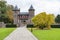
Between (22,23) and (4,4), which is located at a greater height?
(4,4)


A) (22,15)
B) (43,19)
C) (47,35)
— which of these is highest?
(43,19)

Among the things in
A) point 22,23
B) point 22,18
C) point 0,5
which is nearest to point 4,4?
point 0,5

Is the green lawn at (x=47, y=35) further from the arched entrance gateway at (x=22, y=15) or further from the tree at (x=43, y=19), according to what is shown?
the arched entrance gateway at (x=22, y=15)

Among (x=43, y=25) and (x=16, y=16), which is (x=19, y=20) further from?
(x=43, y=25)

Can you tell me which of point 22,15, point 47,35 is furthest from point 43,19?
point 22,15

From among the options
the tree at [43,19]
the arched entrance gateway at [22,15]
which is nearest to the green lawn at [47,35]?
the tree at [43,19]

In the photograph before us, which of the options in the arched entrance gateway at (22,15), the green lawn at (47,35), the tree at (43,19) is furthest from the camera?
the arched entrance gateway at (22,15)

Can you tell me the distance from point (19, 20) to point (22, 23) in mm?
5834

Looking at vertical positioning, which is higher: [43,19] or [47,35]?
[43,19]

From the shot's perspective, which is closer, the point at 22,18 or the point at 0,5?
the point at 0,5

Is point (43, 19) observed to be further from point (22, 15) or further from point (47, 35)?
point (22, 15)

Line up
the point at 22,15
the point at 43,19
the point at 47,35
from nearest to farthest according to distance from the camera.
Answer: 1. the point at 47,35
2. the point at 43,19
3. the point at 22,15

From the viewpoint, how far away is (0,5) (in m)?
60.7

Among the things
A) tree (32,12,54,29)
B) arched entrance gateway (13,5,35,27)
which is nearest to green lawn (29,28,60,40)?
tree (32,12,54,29)
